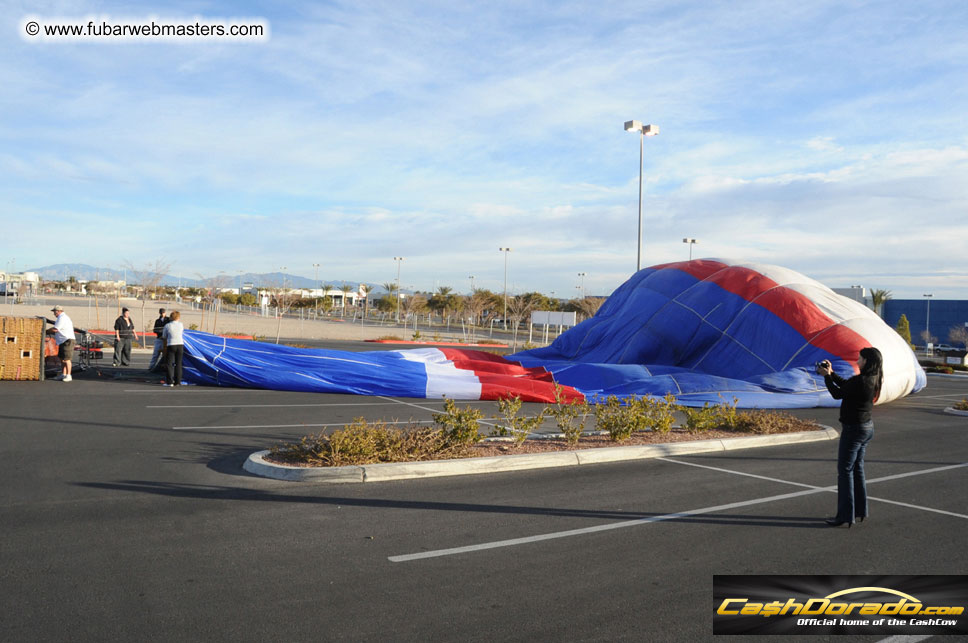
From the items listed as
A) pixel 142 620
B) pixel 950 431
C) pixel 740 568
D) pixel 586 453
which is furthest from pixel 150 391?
pixel 950 431

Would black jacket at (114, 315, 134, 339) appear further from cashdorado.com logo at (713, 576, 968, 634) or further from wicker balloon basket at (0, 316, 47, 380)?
cashdorado.com logo at (713, 576, 968, 634)

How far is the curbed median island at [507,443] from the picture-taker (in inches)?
329

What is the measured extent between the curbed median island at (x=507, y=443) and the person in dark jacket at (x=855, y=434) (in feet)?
11.3

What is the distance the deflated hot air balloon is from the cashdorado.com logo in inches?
427

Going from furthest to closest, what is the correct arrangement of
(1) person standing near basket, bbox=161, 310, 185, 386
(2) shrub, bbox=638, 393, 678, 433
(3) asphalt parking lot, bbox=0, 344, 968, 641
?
1. (1) person standing near basket, bbox=161, 310, 185, 386
2. (2) shrub, bbox=638, 393, 678, 433
3. (3) asphalt parking lot, bbox=0, 344, 968, 641

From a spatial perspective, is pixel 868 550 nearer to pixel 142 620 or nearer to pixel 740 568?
pixel 740 568

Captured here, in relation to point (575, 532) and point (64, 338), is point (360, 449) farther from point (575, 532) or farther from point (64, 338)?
point (64, 338)

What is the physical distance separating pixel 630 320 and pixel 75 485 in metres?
18.6

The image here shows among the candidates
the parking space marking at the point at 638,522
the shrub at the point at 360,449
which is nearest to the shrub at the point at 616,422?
the parking space marking at the point at 638,522

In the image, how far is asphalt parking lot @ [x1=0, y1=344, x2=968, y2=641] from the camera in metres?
4.46

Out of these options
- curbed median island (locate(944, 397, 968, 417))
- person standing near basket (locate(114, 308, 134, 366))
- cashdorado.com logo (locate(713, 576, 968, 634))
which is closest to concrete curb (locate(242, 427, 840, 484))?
cashdorado.com logo (locate(713, 576, 968, 634))

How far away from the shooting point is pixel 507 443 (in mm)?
10156

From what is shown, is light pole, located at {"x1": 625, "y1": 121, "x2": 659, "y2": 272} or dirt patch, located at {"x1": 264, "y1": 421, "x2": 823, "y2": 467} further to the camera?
light pole, located at {"x1": 625, "y1": 121, "x2": 659, "y2": 272}

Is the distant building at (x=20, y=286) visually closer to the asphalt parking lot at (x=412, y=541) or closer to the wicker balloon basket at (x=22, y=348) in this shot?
the wicker balloon basket at (x=22, y=348)
